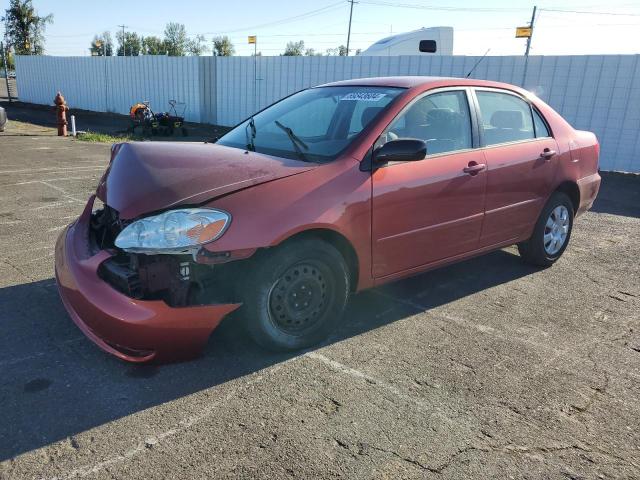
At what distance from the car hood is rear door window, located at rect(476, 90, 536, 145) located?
1.85 meters

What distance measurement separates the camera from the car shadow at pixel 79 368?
2.61 meters

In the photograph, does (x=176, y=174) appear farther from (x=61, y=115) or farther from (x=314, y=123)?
(x=61, y=115)

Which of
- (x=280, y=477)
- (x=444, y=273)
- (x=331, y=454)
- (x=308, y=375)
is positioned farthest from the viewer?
(x=444, y=273)

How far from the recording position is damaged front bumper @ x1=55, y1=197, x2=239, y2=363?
9.22 feet

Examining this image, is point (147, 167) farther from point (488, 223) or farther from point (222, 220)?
point (488, 223)

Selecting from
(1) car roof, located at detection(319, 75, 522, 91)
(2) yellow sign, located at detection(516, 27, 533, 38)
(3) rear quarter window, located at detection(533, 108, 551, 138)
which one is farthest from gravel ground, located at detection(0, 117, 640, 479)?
(2) yellow sign, located at detection(516, 27, 533, 38)

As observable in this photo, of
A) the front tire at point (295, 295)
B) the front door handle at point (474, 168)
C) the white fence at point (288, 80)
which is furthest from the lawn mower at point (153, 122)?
the front tire at point (295, 295)

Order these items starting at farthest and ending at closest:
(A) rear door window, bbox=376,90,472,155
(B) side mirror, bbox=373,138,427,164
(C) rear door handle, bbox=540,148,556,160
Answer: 1. (C) rear door handle, bbox=540,148,556,160
2. (A) rear door window, bbox=376,90,472,155
3. (B) side mirror, bbox=373,138,427,164

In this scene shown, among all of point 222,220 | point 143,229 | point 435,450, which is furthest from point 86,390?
point 435,450

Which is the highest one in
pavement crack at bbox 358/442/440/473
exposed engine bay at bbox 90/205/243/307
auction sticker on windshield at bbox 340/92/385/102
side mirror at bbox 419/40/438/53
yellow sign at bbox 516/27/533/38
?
yellow sign at bbox 516/27/533/38

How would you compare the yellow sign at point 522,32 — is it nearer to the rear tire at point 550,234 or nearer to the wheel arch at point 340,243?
the rear tire at point 550,234

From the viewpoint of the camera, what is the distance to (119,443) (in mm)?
2449

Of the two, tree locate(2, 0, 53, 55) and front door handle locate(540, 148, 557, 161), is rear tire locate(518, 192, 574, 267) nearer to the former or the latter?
front door handle locate(540, 148, 557, 161)

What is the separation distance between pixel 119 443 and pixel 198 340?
0.69 m
